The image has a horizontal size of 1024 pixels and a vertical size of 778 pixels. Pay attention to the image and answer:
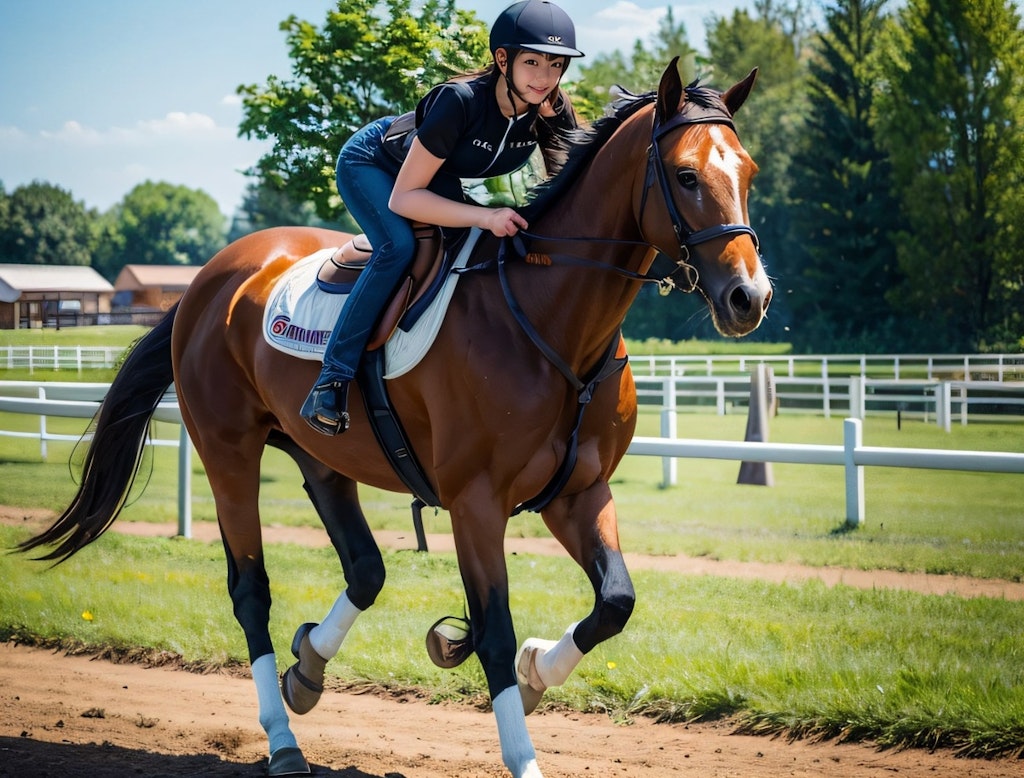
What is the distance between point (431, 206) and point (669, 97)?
894 mm

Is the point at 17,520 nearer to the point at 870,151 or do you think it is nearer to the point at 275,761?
the point at 275,761

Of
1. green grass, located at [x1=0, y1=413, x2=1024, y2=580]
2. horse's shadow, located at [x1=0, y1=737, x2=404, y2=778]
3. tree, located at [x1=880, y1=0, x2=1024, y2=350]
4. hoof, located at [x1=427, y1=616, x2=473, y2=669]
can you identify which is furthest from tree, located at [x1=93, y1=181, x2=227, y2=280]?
hoof, located at [x1=427, y1=616, x2=473, y2=669]

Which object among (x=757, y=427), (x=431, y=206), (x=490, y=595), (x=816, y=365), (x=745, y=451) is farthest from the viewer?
(x=816, y=365)

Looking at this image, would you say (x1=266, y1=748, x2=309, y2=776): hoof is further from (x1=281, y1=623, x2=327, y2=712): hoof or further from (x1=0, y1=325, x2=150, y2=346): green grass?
(x1=0, y1=325, x2=150, y2=346): green grass

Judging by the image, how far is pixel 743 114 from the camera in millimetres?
36125

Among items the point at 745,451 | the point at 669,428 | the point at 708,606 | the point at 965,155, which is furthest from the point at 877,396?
the point at 708,606

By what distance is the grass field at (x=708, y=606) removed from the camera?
15.5ft

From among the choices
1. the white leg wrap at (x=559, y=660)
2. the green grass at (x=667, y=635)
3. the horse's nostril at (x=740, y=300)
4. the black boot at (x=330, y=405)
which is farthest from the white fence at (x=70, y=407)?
the horse's nostril at (x=740, y=300)

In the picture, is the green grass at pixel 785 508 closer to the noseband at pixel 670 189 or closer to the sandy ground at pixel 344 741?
the sandy ground at pixel 344 741

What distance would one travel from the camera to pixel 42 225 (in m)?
10.2

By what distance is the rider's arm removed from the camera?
11.8 feet

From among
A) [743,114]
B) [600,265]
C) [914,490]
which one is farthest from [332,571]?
[743,114]

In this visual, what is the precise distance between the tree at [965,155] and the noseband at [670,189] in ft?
18.0

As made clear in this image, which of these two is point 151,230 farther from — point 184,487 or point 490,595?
point 490,595
